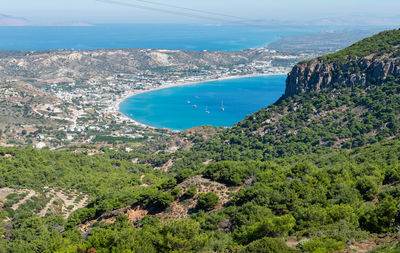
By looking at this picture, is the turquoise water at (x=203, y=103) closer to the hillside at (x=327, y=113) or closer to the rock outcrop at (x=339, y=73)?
the rock outcrop at (x=339, y=73)

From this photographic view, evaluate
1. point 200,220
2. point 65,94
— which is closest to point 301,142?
point 200,220

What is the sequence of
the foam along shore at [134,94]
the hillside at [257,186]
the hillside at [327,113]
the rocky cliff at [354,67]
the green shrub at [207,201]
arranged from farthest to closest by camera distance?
the foam along shore at [134,94], the rocky cliff at [354,67], the hillside at [327,113], the green shrub at [207,201], the hillside at [257,186]

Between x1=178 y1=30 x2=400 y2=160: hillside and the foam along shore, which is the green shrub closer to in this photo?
x1=178 y1=30 x2=400 y2=160: hillside

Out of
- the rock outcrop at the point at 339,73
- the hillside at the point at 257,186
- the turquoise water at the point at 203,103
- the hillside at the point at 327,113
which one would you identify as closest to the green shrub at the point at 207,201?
the hillside at the point at 257,186

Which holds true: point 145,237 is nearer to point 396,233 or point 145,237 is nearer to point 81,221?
point 396,233

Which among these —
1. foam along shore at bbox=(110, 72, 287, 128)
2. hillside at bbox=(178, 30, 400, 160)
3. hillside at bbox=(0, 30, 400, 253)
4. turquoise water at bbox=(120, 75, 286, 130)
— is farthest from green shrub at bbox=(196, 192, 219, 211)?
turquoise water at bbox=(120, 75, 286, 130)

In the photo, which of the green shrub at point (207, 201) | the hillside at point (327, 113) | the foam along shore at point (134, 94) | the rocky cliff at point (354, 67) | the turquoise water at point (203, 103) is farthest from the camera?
the turquoise water at point (203, 103)
